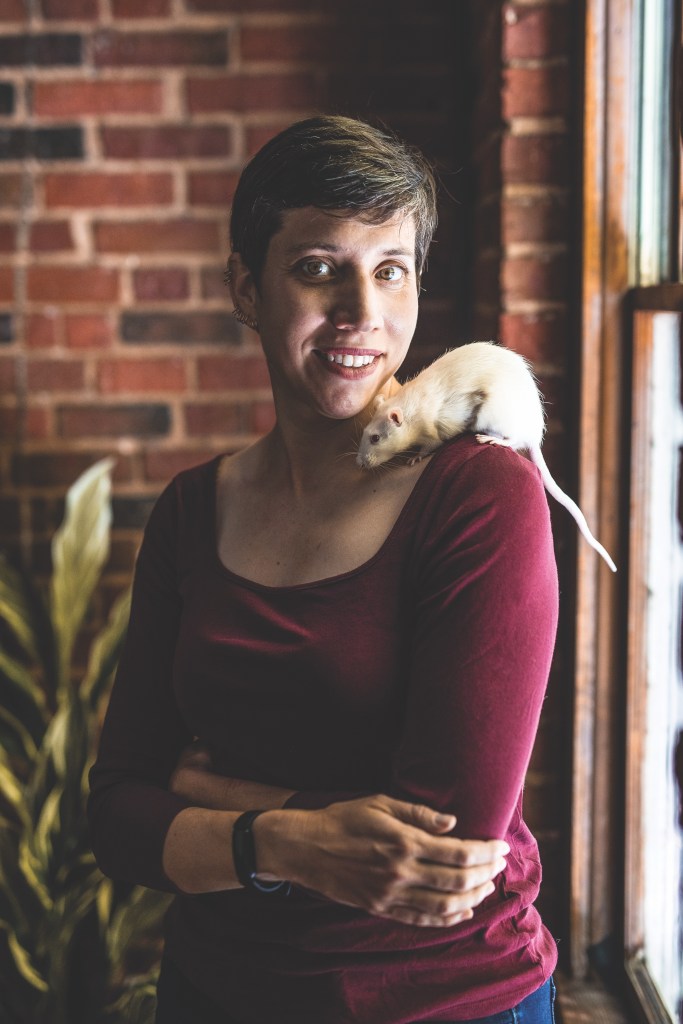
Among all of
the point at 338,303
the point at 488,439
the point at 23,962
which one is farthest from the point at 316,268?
the point at 23,962

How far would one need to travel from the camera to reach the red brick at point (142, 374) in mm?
2139

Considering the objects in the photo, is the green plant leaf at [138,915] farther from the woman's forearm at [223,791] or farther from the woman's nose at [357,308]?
the woman's nose at [357,308]

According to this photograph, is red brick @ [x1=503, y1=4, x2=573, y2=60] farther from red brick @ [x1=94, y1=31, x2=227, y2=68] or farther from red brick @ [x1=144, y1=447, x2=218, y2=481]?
red brick @ [x1=144, y1=447, x2=218, y2=481]

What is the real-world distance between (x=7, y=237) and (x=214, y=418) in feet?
2.08

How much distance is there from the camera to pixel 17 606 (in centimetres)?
192

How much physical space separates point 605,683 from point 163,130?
1.55 meters

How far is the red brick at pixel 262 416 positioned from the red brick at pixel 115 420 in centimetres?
20

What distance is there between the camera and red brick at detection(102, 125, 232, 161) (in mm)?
2070

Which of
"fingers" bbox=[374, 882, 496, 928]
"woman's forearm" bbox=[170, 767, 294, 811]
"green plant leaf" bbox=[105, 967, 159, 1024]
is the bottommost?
"green plant leaf" bbox=[105, 967, 159, 1024]

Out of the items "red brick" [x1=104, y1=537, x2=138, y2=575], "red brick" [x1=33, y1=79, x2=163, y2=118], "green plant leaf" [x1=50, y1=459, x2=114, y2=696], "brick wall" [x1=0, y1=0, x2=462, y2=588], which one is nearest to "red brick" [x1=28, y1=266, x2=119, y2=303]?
"brick wall" [x1=0, y1=0, x2=462, y2=588]

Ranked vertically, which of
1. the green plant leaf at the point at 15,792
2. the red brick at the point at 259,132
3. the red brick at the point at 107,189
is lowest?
the green plant leaf at the point at 15,792

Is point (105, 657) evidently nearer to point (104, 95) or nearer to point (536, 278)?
point (536, 278)

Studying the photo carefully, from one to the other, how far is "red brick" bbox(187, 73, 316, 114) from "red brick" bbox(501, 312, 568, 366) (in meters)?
0.81

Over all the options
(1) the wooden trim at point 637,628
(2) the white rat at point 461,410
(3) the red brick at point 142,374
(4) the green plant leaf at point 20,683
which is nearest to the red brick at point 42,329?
(3) the red brick at point 142,374
